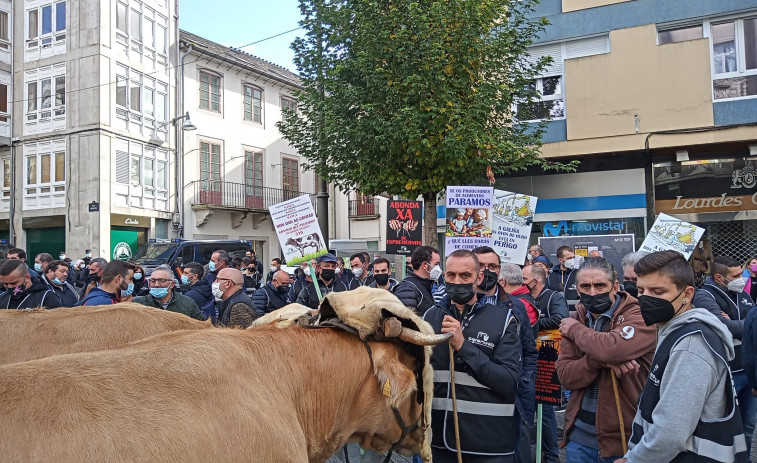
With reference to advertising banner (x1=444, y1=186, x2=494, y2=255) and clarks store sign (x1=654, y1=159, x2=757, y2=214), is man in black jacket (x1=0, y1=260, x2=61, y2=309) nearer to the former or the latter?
advertising banner (x1=444, y1=186, x2=494, y2=255)

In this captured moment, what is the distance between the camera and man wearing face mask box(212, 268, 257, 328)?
655cm

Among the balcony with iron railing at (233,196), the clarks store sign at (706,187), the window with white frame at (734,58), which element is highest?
the window with white frame at (734,58)

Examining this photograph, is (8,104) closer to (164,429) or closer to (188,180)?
(188,180)

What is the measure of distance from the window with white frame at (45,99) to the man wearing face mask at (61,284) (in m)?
Answer: 19.2

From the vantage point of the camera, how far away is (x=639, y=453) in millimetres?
2744

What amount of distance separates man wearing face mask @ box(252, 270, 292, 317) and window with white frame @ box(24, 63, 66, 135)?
20850 millimetres

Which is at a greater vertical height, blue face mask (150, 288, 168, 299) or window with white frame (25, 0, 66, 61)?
window with white frame (25, 0, 66, 61)

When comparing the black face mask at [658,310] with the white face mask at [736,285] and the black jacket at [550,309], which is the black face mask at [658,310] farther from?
the white face mask at [736,285]

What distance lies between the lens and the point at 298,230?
7480 mm

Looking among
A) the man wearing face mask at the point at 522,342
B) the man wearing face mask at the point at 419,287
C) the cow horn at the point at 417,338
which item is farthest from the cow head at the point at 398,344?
the man wearing face mask at the point at 419,287

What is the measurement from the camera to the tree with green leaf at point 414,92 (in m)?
12.0

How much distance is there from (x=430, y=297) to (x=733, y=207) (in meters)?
11.3

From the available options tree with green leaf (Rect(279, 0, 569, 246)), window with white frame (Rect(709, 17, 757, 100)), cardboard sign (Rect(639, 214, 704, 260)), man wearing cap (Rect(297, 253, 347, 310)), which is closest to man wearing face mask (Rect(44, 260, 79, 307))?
man wearing cap (Rect(297, 253, 347, 310))

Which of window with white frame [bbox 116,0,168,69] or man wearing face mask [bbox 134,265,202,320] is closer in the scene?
man wearing face mask [bbox 134,265,202,320]
